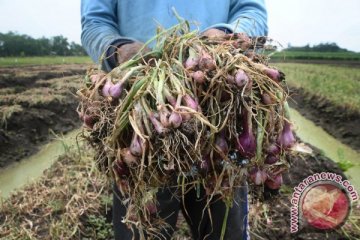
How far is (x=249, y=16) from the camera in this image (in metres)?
1.58

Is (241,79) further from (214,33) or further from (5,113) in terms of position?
(5,113)

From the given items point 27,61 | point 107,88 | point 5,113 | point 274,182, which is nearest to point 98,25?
point 107,88

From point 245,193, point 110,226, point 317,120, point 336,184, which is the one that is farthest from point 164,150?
point 317,120

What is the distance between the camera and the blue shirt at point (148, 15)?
160 cm

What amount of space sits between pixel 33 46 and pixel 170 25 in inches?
1231

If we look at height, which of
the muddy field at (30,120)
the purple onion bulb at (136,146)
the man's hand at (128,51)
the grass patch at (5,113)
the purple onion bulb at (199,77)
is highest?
the man's hand at (128,51)

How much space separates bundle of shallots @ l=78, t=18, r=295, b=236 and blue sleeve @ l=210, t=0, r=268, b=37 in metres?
0.24

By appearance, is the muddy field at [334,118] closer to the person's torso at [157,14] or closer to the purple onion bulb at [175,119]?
the person's torso at [157,14]

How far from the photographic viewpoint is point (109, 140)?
1.15 metres

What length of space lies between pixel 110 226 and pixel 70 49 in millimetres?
32932

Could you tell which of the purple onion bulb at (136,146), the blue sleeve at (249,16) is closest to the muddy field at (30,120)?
the blue sleeve at (249,16)

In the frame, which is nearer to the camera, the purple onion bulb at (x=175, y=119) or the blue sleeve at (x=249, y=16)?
the purple onion bulb at (x=175, y=119)

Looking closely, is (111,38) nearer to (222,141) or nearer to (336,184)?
(222,141)

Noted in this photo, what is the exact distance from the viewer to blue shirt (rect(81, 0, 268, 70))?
5.26 feet
